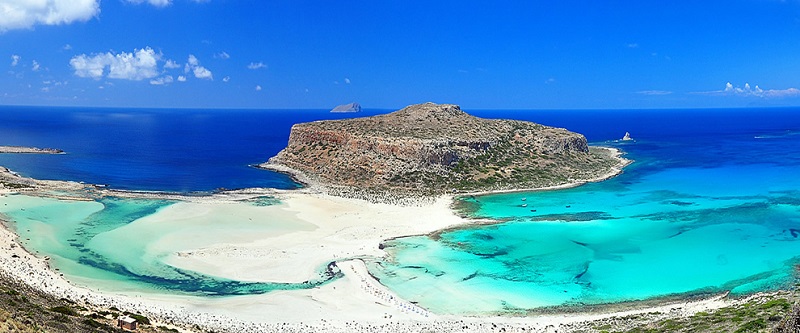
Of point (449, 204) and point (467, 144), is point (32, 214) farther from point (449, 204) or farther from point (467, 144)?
point (467, 144)

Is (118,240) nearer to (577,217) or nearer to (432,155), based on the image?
(432,155)

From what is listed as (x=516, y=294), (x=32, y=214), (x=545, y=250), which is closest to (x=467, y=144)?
(x=545, y=250)

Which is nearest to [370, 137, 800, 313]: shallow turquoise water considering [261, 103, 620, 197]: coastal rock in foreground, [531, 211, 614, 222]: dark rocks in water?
[531, 211, 614, 222]: dark rocks in water

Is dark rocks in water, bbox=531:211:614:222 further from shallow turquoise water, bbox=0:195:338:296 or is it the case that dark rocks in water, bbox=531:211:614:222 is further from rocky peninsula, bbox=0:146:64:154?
rocky peninsula, bbox=0:146:64:154

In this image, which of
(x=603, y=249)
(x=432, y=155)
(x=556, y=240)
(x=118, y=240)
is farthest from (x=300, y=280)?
(x=432, y=155)

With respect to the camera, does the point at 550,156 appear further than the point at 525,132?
No

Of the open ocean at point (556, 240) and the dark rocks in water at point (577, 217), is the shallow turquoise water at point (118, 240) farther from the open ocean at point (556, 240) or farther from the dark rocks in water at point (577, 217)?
the dark rocks in water at point (577, 217)
